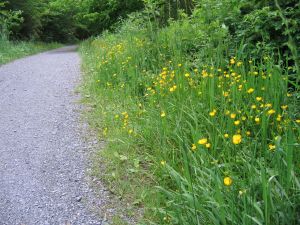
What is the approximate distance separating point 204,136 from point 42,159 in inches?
64.8

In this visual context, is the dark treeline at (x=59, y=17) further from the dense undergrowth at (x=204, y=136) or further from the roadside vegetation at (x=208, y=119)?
the dense undergrowth at (x=204, y=136)

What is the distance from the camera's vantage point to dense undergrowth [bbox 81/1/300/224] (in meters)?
1.89

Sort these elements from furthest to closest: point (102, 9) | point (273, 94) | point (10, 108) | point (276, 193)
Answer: point (102, 9) < point (10, 108) < point (273, 94) < point (276, 193)

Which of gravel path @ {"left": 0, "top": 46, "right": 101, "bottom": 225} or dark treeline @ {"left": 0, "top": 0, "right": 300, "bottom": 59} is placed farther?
dark treeline @ {"left": 0, "top": 0, "right": 300, "bottom": 59}

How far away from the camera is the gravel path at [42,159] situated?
8.47ft

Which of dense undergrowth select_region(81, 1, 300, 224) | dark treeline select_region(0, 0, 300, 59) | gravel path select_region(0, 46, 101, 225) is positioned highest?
dark treeline select_region(0, 0, 300, 59)

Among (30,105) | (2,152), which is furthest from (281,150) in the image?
(30,105)

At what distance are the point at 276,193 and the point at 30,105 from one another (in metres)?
4.47

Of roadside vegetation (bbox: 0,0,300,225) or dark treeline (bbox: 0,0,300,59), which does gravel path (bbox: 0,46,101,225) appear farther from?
dark treeline (bbox: 0,0,300,59)

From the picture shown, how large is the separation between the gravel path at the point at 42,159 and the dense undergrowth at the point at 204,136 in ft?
1.05

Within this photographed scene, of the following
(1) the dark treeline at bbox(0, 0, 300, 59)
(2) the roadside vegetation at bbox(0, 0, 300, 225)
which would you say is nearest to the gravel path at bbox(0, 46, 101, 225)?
(2) the roadside vegetation at bbox(0, 0, 300, 225)

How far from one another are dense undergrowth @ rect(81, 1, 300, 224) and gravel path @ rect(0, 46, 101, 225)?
0.32 meters

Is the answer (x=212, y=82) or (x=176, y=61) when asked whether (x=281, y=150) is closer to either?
(x=212, y=82)

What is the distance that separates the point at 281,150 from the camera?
1891 millimetres
